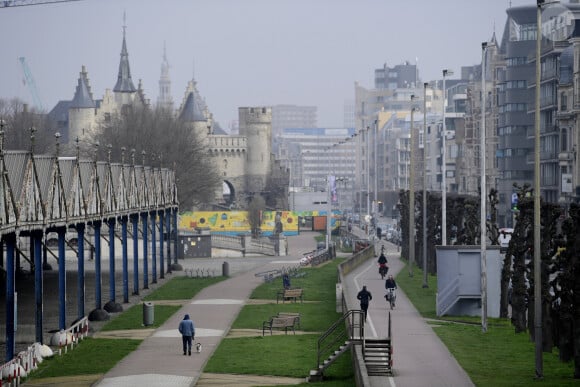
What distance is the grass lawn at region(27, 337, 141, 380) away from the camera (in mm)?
47281

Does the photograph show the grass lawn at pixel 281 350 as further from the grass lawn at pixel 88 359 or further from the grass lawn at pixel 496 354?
the grass lawn at pixel 496 354

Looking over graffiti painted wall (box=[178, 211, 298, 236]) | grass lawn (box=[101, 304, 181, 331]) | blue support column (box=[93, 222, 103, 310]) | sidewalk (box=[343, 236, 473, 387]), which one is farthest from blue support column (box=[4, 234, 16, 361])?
graffiti painted wall (box=[178, 211, 298, 236])

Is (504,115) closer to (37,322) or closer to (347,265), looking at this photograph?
(347,265)

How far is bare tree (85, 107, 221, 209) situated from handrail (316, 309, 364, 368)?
103225 millimetres

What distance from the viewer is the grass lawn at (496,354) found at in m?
43.6

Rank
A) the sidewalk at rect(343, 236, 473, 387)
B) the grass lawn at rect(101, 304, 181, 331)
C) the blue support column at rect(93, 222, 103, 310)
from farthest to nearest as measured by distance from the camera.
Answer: the blue support column at rect(93, 222, 103, 310)
the grass lawn at rect(101, 304, 181, 331)
the sidewalk at rect(343, 236, 473, 387)

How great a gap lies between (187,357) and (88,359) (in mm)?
3125

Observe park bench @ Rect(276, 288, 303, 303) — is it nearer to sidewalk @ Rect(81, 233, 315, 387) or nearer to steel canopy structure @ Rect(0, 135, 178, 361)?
sidewalk @ Rect(81, 233, 315, 387)

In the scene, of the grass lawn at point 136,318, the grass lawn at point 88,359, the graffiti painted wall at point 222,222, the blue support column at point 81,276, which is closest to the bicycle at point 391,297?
the grass lawn at point 136,318

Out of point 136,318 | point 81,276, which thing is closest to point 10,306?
point 81,276

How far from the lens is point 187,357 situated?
50562mm

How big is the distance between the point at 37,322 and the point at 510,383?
54.7ft

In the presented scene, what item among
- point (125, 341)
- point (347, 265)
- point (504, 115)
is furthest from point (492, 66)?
point (125, 341)

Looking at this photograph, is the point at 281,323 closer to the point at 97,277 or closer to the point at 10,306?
the point at 97,277
